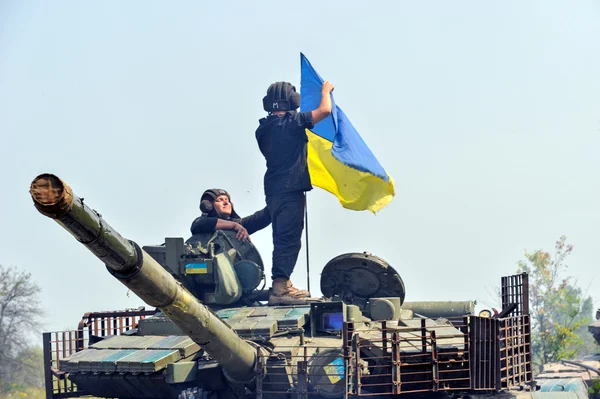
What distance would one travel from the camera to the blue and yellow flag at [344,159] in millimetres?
28766

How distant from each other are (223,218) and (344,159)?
3504 millimetres

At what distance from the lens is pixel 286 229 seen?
26.2m

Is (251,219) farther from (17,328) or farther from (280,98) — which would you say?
(17,328)

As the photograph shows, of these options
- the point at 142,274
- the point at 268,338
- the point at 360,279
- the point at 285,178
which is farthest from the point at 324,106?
the point at 142,274

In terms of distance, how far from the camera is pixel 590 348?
62.6m

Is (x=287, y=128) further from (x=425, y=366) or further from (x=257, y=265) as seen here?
(x=425, y=366)

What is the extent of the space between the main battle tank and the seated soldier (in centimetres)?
28

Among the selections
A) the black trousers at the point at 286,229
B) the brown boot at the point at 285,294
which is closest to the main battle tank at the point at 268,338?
the brown boot at the point at 285,294

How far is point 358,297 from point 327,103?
4.75 m

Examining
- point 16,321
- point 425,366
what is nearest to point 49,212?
point 425,366

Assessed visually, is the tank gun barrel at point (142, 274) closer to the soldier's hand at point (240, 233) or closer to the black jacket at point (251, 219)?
the soldier's hand at point (240, 233)

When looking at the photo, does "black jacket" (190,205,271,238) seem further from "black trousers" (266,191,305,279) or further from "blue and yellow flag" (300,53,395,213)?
"blue and yellow flag" (300,53,395,213)

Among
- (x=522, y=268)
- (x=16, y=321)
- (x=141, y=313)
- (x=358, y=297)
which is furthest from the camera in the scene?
(x=522, y=268)

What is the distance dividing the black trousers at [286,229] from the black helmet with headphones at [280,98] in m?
2.02
